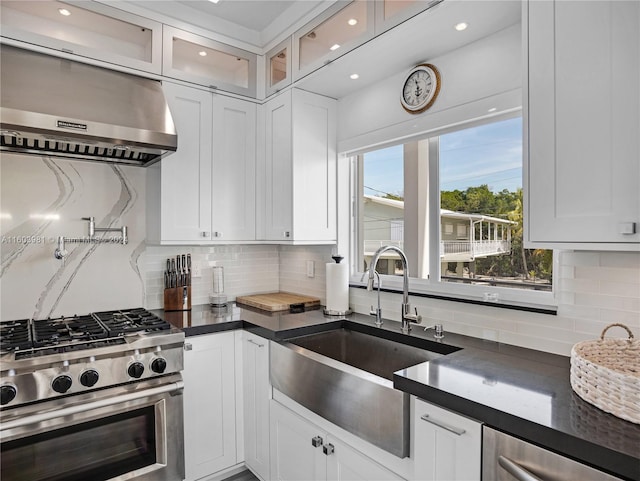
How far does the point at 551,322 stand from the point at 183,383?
1.79 metres

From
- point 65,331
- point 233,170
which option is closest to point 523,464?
point 65,331

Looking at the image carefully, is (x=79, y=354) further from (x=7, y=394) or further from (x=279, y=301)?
(x=279, y=301)

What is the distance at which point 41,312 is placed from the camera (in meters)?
2.28

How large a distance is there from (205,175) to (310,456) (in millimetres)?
1737

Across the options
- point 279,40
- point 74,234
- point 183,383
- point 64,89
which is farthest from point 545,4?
point 74,234

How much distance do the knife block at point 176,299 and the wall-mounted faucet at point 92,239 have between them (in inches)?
16.9

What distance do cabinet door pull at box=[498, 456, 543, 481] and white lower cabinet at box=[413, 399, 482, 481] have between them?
0.07m

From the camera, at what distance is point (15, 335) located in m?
1.94

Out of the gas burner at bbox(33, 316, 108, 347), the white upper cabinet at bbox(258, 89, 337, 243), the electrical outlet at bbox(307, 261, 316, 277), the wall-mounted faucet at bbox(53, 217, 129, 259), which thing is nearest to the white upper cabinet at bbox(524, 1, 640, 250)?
the white upper cabinet at bbox(258, 89, 337, 243)

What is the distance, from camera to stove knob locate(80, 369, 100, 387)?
178 centimetres

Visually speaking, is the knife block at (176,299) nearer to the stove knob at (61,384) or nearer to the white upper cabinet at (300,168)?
the white upper cabinet at (300,168)

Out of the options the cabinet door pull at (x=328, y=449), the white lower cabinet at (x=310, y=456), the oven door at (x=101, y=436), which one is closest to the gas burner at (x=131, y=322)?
the oven door at (x=101, y=436)

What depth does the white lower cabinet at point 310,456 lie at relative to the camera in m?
1.58

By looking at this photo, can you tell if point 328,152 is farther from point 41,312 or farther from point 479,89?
point 41,312
